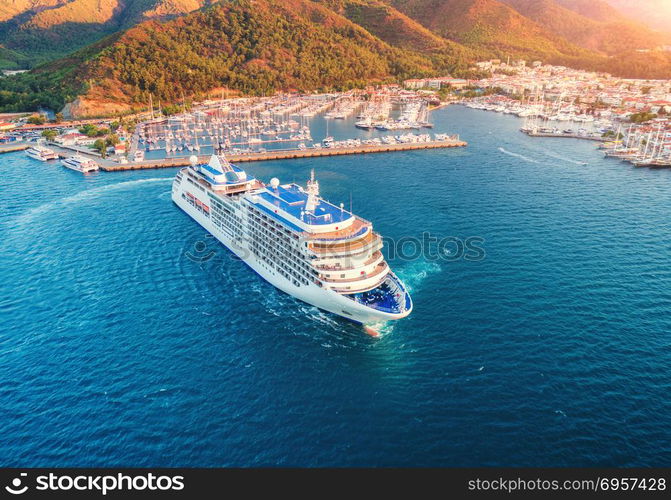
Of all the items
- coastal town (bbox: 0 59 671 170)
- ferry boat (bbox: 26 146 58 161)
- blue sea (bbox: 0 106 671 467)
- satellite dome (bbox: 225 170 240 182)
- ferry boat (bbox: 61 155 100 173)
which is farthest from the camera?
coastal town (bbox: 0 59 671 170)

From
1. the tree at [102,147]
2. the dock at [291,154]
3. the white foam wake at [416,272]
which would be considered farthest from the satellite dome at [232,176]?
the tree at [102,147]

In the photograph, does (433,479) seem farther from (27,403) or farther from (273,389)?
(27,403)

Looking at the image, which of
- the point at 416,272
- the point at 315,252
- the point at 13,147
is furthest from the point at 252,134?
the point at 315,252

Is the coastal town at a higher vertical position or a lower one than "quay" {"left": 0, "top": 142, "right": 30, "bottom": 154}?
higher

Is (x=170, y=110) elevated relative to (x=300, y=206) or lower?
elevated

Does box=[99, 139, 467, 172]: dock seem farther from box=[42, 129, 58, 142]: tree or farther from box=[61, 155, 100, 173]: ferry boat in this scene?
box=[42, 129, 58, 142]: tree

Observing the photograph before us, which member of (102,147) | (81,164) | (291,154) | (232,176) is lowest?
(81,164)

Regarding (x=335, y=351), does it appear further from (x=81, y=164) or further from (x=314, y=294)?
(x=81, y=164)

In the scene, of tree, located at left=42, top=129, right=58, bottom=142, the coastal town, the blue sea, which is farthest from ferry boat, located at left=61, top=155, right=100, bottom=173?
the blue sea
